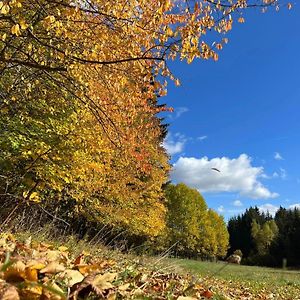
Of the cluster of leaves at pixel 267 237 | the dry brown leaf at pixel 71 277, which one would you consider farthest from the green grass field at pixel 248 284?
the cluster of leaves at pixel 267 237

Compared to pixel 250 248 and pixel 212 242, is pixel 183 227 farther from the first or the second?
pixel 250 248

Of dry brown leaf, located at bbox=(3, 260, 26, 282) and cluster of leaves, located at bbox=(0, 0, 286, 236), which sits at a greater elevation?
cluster of leaves, located at bbox=(0, 0, 286, 236)

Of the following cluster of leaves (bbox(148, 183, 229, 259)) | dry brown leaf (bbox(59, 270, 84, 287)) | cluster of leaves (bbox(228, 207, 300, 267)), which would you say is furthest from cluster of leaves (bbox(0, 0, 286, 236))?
cluster of leaves (bbox(228, 207, 300, 267))

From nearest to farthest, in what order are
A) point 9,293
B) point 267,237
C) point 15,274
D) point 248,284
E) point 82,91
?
point 9,293 → point 15,274 → point 82,91 → point 248,284 → point 267,237

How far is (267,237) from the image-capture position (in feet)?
267

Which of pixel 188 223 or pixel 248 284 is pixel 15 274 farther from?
pixel 188 223

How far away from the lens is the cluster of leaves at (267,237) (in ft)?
175

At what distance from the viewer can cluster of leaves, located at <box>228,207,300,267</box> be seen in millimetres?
53247

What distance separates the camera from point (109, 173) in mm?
17141

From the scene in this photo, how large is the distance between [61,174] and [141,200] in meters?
11.7

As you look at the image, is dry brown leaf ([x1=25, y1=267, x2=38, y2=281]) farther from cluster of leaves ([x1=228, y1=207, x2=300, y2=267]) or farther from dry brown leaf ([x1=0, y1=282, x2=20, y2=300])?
cluster of leaves ([x1=228, y1=207, x2=300, y2=267])

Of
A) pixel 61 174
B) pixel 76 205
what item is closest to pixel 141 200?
pixel 76 205

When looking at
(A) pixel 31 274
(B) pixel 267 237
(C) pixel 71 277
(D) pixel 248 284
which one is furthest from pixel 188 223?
(A) pixel 31 274

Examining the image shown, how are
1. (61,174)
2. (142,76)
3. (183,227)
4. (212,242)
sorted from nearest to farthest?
1. (142,76)
2. (61,174)
3. (183,227)
4. (212,242)
